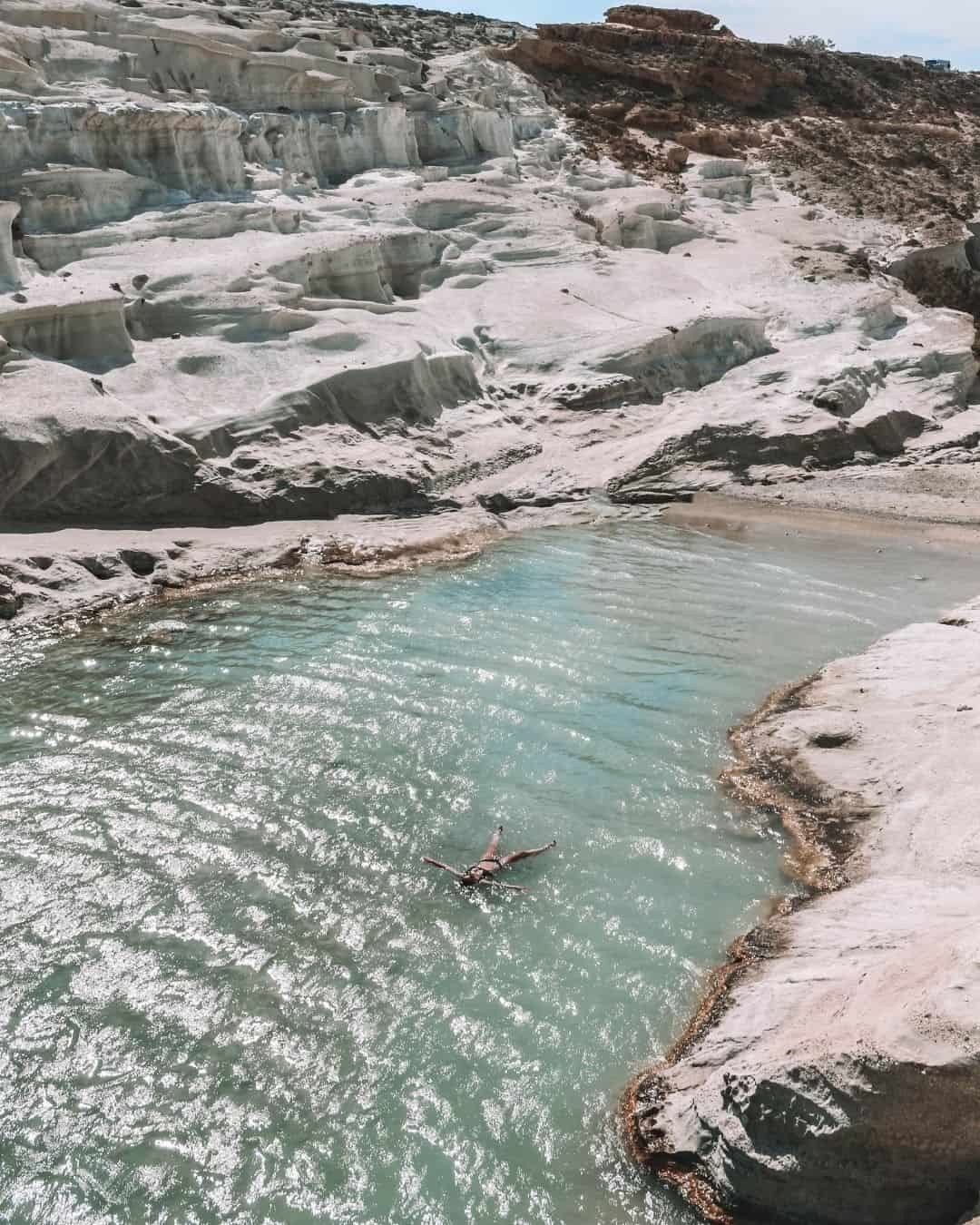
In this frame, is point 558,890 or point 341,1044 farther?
point 558,890

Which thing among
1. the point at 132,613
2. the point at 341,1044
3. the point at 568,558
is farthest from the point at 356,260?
the point at 341,1044

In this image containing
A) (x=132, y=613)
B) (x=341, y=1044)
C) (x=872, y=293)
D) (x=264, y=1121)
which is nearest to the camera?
(x=264, y=1121)

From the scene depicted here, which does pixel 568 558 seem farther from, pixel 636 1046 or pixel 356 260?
pixel 636 1046

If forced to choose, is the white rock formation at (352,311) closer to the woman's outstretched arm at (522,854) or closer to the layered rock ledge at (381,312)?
the layered rock ledge at (381,312)

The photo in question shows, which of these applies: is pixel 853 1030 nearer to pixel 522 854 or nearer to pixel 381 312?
pixel 522 854

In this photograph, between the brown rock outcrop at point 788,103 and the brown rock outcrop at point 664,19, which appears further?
the brown rock outcrop at point 664,19

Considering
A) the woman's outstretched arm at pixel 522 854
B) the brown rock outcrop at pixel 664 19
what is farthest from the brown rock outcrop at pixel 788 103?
the woman's outstretched arm at pixel 522 854

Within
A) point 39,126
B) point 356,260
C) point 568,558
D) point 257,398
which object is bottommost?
point 568,558

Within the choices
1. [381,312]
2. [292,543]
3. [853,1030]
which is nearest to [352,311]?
[381,312]
